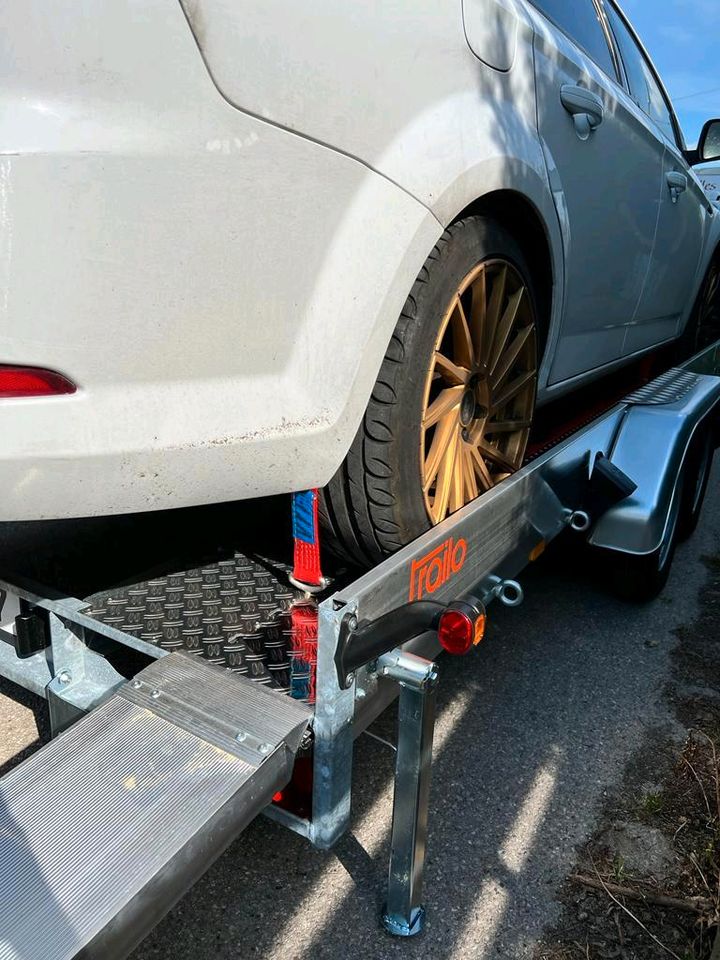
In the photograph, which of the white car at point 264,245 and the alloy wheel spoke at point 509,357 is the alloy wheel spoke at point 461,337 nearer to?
the white car at point 264,245

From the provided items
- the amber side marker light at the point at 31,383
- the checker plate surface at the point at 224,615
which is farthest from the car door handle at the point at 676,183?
the amber side marker light at the point at 31,383

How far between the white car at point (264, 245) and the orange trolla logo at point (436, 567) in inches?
5.2

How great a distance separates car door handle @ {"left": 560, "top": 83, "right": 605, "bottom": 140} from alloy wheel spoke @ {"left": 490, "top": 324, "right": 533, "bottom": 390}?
0.64 metres

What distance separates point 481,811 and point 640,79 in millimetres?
3154

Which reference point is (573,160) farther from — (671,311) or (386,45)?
(671,311)

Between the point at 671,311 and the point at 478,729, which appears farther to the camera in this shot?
the point at 671,311

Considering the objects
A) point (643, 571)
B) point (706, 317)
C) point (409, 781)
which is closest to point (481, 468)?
point (409, 781)

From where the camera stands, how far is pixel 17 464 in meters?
1.27

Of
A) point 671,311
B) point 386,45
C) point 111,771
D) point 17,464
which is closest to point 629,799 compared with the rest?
point 111,771

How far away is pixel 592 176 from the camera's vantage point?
97.2 inches

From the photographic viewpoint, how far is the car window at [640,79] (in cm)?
323

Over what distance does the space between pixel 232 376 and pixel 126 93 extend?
18.9 inches

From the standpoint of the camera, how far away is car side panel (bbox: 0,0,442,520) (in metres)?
1.17

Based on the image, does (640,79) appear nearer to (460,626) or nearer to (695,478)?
(695,478)
